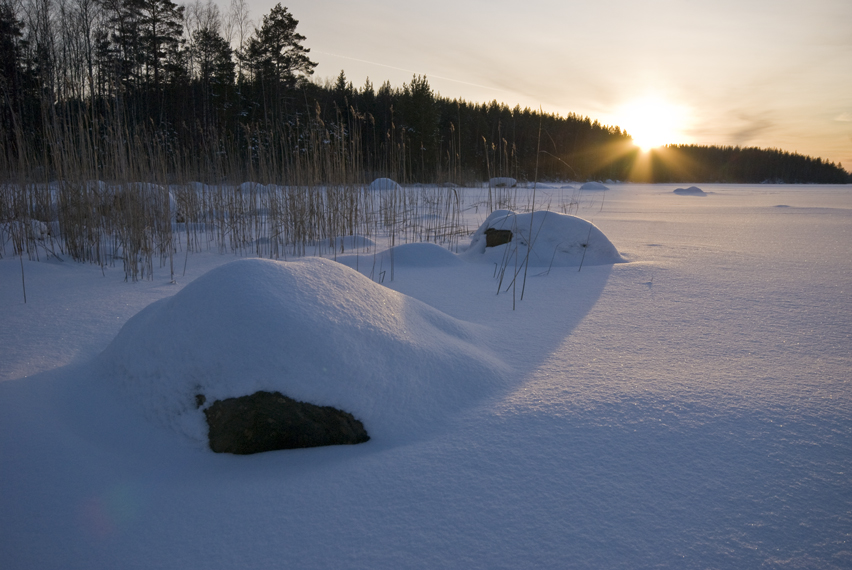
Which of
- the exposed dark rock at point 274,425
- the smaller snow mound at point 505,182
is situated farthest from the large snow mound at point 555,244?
the exposed dark rock at point 274,425

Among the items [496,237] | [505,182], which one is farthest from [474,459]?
[505,182]

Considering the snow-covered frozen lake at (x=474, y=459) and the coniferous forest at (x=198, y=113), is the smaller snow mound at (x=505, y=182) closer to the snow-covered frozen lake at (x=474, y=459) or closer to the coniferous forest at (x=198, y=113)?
the coniferous forest at (x=198, y=113)

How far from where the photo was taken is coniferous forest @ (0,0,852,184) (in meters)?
2.89

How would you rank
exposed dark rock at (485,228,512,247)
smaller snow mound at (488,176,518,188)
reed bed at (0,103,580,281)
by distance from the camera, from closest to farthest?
1. reed bed at (0,103,580,281)
2. exposed dark rock at (485,228,512,247)
3. smaller snow mound at (488,176,518,188)

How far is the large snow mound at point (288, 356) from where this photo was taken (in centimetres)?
95

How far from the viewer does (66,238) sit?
2686 mm

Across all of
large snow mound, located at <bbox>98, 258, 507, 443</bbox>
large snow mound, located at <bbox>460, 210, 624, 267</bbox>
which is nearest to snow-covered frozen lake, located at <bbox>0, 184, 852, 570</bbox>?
large snow mound, located at <bbox>98, 258, 507, 443</bbox>

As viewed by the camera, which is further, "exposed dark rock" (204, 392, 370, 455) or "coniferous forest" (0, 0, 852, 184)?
"coniferous forest" (0, 0, 852, 184)

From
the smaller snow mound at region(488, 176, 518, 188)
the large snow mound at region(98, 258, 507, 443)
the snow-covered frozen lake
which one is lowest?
the snow-covered frozen lake

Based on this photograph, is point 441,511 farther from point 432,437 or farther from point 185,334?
point 185,334

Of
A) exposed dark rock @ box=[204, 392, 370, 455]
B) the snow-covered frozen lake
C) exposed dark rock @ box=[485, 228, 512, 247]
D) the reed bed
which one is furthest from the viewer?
exposed dark rock @ box=[485, 228, 512, 247]

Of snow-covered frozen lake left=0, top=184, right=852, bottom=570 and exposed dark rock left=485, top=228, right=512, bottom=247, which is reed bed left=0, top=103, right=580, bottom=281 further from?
snow-covered frozen lake left=0, top=184, right=852, bottom=570

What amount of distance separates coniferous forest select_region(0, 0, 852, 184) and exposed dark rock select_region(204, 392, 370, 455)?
1.33m

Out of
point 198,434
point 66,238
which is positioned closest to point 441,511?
point 198,434
